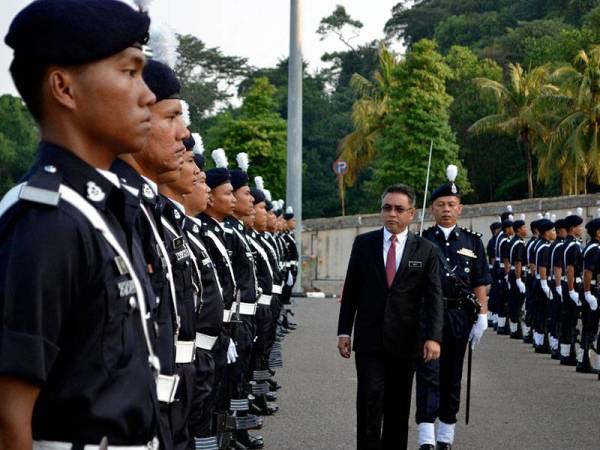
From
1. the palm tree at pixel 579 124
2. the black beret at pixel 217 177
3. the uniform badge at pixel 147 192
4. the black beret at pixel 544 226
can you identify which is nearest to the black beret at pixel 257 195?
the black beret at pixel 544 226

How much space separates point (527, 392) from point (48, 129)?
1210 cm

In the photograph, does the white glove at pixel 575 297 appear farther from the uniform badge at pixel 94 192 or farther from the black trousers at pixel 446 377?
the uniform badge at pixel 94 192

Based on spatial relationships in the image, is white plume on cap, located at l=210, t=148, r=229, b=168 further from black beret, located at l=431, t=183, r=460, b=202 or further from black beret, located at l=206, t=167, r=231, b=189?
black beret, located at l=431, t=183, r=460, b=202

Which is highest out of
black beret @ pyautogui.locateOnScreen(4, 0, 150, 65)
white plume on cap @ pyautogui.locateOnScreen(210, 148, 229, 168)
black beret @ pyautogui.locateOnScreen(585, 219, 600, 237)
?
white plume on cap @ pyautogui.locateOnScreen(210, 148, 229, 168)

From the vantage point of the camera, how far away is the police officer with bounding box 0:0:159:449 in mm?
2699

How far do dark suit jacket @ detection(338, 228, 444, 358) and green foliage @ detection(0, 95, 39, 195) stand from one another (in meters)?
51.7

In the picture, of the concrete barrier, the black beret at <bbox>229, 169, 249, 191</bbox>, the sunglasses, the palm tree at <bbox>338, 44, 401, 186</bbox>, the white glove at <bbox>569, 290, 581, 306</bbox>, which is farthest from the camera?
the palm tree at <bbox>338, 44, 401, 186</bbox>

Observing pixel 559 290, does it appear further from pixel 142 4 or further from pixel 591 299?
pixel 142 4

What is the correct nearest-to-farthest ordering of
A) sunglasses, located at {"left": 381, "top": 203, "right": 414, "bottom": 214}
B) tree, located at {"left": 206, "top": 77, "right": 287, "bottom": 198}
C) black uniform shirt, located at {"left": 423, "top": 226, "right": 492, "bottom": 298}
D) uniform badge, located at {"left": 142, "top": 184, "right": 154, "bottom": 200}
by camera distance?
uniform badge, located at {"left": 142, "top": 184, "right": 154, "bottom": 200}
sunglasses, located at {"left": 381, "top": 203, "right": 414, "bottom": 214}
black uniform shirt, located at {"left": 423, "top": 226, "right": 492, "bottom": 298}
tree, located at {"left": 206, "top": 77, "right": 287, "bottom": 198}

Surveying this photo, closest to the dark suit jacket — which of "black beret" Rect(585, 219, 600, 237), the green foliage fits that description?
"black beret" Rect(585, 219, 600, 237)

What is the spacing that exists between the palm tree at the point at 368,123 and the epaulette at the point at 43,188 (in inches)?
2100

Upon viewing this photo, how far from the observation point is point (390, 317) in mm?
8734

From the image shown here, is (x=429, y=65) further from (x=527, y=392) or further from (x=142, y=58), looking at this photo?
(x=142, y=58)

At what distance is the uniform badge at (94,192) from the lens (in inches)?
115
